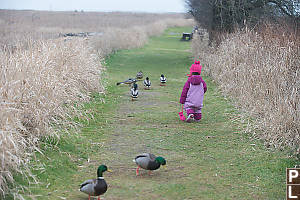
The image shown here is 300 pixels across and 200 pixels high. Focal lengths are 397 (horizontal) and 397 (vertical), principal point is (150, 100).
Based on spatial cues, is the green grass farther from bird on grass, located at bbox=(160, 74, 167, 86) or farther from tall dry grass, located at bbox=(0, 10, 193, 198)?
bird on grass, located at bbox=(160, 74, 167, 86)

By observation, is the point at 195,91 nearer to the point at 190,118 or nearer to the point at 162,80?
the point at 190,118

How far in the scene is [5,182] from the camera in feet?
15.0

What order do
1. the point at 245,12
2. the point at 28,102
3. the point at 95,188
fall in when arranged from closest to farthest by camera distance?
the point at 95,188 < the point at 28,102 < the point at 245,12

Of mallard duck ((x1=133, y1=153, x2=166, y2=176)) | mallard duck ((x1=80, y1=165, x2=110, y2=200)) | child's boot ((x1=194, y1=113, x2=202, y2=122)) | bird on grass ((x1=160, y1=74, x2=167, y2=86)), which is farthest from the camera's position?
bird on grass ((x1=160, y1=74, x2=167, y2=86))

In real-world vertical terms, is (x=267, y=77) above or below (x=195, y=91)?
above

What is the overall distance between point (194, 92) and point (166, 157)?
8.53 feet

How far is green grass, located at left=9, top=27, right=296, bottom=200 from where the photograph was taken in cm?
523

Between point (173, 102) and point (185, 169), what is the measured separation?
5.28 meters

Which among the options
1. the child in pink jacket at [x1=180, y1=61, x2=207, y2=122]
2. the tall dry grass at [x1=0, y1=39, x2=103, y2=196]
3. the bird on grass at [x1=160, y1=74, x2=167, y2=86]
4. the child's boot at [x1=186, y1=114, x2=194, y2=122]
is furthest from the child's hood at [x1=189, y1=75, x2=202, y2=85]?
the bird on grass at [x1=160, y1=74, x2=167, y2=86]

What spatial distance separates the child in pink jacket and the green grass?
0.33 metres

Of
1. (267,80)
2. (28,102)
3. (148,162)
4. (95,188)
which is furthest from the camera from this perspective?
(267,80)

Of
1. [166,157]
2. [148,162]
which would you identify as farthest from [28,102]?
[166,157]

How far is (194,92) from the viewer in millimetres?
8805

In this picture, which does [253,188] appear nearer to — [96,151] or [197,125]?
[96,151]
